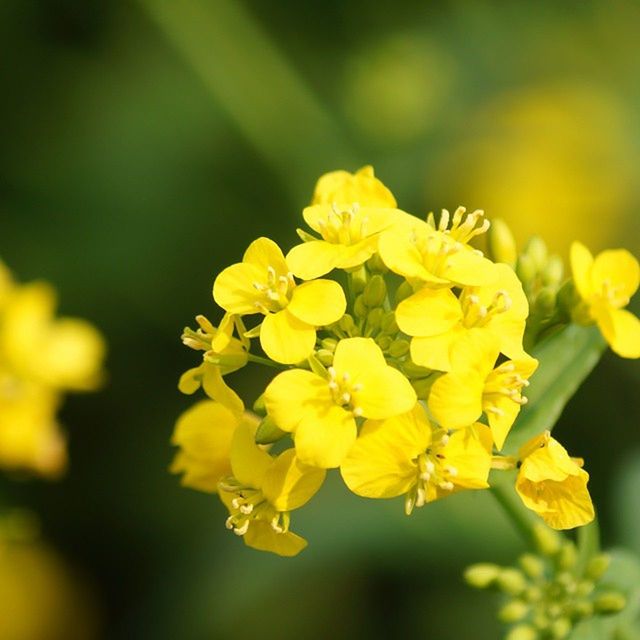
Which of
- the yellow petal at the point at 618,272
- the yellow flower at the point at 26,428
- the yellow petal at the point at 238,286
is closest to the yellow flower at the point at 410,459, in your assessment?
the yellow petal at the point at 238,286

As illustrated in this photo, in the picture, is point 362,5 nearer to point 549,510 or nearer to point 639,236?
point 639,236

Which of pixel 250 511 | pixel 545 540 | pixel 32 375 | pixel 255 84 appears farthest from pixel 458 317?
pixel 255 84

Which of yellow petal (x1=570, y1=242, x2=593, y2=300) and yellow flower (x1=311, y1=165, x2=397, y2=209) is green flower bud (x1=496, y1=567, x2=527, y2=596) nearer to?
yellow petal (x1=570, y1=242, x2=593, y2=300)

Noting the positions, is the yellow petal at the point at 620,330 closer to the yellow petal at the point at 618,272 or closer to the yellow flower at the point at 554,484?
the yellow petal at the point at 618,272

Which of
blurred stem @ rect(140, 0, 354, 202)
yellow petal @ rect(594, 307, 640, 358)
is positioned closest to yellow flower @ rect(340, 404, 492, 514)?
yellow petal @ rect(594, 307, 640, 358)

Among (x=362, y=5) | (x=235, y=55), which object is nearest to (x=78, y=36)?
(x=235, y=55)

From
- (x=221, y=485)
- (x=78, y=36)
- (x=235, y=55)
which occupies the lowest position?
(x=221, y=485)

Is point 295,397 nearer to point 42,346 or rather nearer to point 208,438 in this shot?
point 208,438
